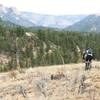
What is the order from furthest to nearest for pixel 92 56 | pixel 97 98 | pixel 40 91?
pixel 92 56, pixel 97 98, pixel 40 91

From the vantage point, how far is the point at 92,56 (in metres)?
26.6

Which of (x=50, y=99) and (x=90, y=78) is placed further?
(x=90, y=78)

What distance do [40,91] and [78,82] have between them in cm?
311

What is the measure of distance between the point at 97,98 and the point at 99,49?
18293 centimetres

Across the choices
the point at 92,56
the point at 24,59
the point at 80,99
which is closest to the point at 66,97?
the point at 80,99

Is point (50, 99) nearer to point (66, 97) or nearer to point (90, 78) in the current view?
point (66, 97)

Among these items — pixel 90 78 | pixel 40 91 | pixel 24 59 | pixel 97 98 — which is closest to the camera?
pixel 40 91

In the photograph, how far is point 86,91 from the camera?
1352 centimetres

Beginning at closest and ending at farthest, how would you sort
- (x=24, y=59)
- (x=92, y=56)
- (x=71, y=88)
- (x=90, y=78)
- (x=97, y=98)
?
(x=97, y=98) < (x=71, y=88) < (x=90, y=78) < (x=92, y=56) < (x=24, y=59)

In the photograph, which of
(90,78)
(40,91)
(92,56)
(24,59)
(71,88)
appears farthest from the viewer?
(24,59)

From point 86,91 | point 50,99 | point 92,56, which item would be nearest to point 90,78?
point 86,91

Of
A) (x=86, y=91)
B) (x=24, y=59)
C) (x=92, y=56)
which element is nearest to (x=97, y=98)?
(x=86, y=91)

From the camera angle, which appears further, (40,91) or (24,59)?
(24,59)

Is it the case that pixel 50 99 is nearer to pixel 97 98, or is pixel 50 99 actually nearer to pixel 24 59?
pixel 97 98
